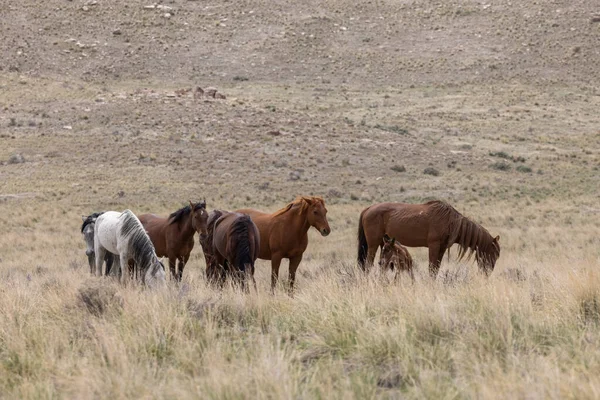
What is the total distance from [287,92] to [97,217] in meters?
45.9

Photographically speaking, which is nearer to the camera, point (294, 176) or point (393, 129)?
point (294, 176)

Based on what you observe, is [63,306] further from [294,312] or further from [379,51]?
[379,51]

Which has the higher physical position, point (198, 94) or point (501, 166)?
point (198, 94)

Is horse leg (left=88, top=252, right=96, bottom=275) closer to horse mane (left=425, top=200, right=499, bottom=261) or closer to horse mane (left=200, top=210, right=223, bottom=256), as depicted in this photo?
horse mane (left=200, top=210, right=223, bottom=256)

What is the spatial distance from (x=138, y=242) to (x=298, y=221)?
222 centimetres

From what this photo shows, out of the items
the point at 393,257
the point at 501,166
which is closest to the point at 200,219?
the point at 393,257

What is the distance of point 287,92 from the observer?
60.2 meters

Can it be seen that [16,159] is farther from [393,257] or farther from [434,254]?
[393,257]

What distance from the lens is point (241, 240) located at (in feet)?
40.0

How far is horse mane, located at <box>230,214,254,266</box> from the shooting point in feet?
39.8

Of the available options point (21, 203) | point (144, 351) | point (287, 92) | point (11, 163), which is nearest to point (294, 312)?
point (144, 351)

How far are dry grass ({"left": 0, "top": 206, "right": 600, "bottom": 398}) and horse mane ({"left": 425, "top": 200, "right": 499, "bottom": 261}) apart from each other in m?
4.80

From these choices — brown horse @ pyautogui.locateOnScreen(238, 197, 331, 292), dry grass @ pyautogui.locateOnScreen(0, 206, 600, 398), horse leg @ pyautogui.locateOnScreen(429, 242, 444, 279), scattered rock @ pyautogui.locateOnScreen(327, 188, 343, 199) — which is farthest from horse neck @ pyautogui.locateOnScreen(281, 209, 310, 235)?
scattered rock @ pyautogui.locateOnScreen(327, 188, 343, 199)

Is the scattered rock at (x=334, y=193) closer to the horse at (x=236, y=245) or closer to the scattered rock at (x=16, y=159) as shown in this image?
the scattered rock at (x=16, y=159)
